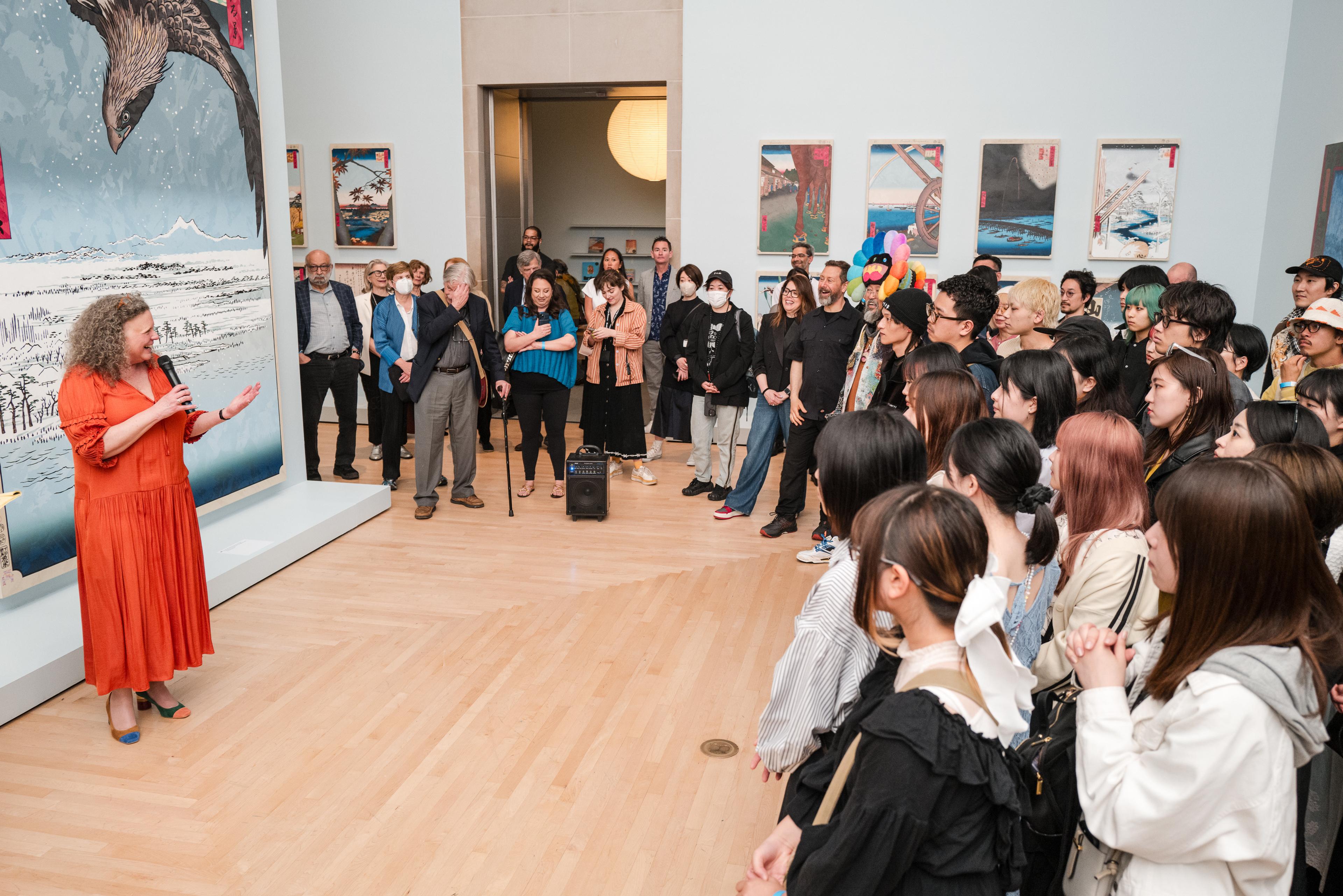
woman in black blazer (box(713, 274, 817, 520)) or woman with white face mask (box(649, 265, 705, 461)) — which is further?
woman with white face mask (box(649, 265, 705, 461))

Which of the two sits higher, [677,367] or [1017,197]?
[1017,197]

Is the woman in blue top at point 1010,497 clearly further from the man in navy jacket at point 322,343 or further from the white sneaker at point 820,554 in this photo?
the man in navy jacket at point 322,343

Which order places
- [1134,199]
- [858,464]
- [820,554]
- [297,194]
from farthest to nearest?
[297,194] < [1134,199] < [820,554] < [858,464]

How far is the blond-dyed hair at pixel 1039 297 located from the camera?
A: 511 cm

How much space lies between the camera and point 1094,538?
2.41 m

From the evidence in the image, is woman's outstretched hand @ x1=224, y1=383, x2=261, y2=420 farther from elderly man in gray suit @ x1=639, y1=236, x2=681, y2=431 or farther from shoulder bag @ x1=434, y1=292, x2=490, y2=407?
elderly man in gray suit @ x1=639, y1=236, x2=681, y2=431

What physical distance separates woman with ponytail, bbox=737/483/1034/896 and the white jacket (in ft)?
0.48

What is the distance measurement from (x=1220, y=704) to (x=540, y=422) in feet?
20.2

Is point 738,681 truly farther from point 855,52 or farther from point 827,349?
point 855,52

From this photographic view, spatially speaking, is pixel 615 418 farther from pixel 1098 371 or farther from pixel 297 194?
pixel 1098 371

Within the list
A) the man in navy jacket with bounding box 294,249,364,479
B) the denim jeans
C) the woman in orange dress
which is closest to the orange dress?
the woman in orange dress

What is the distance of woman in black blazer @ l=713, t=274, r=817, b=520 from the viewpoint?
21.4ft

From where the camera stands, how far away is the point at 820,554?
585 cm

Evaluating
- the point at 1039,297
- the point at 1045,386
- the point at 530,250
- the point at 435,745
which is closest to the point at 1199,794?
the point at 1045,386
